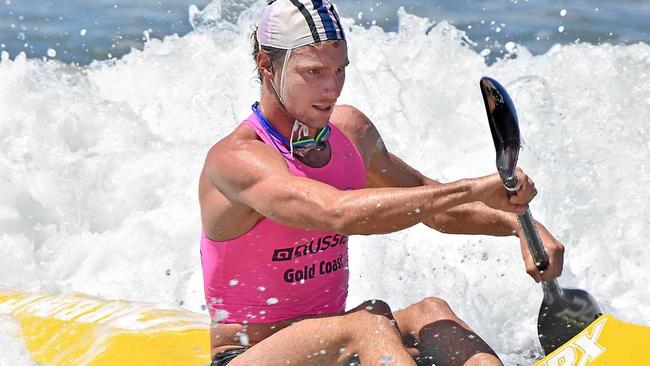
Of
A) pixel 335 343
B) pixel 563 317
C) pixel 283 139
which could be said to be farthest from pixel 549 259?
pixel 283 139

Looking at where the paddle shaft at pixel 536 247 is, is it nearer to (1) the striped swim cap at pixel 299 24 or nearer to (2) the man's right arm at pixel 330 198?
(2) the man's right arm at pixel 330 198

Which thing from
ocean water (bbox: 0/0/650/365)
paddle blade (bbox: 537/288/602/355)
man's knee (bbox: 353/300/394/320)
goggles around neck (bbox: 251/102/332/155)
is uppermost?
goggles around neck (bbox: 251/102/332/155)

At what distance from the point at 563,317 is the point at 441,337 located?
42 centimetres

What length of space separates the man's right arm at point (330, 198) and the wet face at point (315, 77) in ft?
0.58

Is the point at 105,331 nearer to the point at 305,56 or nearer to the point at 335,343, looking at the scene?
the point at 335,343

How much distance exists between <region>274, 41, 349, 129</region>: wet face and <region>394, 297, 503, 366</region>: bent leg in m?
0.63

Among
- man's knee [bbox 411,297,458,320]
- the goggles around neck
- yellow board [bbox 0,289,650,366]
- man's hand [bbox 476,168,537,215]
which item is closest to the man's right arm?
man's hand [bbox 476,168,537,215]

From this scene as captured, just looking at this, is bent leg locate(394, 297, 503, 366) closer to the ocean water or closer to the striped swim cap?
the striped swim cap

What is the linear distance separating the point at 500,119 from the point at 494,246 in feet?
9.35

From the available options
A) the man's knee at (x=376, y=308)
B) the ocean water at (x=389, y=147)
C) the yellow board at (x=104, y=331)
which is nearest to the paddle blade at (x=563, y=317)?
the man's knee at (x=376, y=308)

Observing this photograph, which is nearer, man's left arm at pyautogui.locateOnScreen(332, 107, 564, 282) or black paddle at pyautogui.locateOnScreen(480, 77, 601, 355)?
black paddle at pyautogui.locateOnScreen(480, 77, 601, 355)

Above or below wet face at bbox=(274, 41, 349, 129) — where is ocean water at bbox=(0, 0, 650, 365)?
below

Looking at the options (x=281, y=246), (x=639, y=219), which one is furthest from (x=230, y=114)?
(x=281, y=246)

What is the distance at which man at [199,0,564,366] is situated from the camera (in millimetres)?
2668
